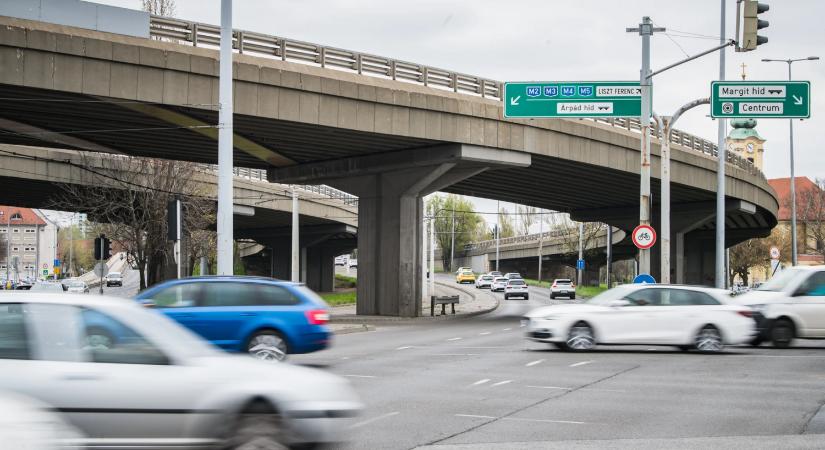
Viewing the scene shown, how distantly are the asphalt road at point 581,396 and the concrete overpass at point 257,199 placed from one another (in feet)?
102

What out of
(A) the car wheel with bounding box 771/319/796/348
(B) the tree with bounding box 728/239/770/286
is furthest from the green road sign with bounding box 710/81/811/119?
(B) the tree with bounding box 728/239/770/286

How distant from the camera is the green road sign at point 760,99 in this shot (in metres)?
28.6

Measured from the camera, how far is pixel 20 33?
25.2 m

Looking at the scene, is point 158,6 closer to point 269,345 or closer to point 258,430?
point 269,345

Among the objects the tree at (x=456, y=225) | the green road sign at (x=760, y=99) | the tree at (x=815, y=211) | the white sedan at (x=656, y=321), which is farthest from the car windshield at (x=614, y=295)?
the tree at (x=456, y=225)

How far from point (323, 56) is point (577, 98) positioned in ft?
26.3

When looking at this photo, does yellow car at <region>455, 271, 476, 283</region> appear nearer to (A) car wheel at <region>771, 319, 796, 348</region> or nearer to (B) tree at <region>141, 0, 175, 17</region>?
(B) tree at <region>141, 0, 175, 17</region>

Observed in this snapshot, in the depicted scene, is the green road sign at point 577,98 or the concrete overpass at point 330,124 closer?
the concrete overpass at point 330,124

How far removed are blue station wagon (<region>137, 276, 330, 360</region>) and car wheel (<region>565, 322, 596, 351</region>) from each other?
597 cm

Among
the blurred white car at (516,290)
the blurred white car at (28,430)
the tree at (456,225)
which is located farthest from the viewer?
the tree at (456,225)

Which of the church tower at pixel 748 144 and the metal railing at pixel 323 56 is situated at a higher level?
the church tower at pixel 748 144

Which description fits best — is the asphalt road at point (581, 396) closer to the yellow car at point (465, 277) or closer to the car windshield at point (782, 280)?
the car windshield at point (782, 280)

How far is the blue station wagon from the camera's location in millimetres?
15422

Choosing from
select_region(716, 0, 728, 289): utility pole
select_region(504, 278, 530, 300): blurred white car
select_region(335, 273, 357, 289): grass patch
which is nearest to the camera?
select_region(716, 0, 728, 289): utility pole
